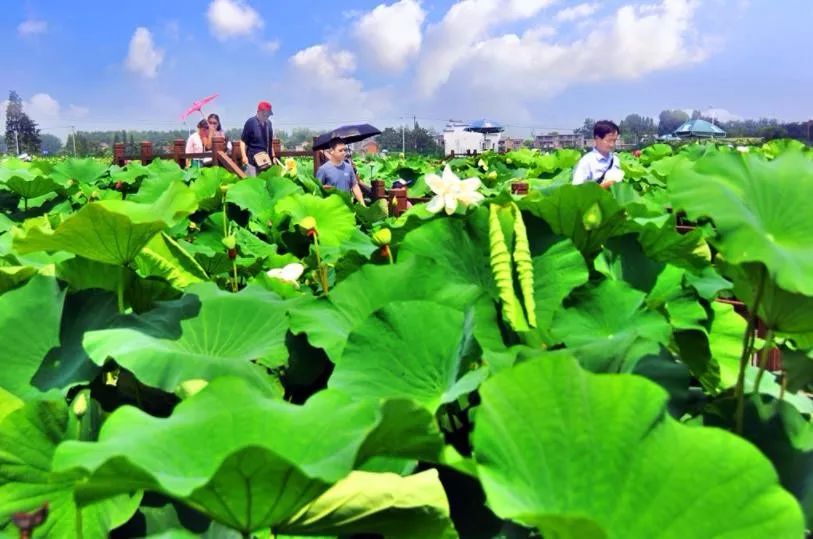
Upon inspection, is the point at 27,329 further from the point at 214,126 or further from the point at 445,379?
the point at 214,126

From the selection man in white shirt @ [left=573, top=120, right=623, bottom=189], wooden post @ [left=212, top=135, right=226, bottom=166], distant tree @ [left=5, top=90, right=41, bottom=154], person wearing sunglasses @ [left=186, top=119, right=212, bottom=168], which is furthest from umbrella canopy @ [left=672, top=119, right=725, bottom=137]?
distant tree @ [left=5, top=90, right=41, bottom=154]

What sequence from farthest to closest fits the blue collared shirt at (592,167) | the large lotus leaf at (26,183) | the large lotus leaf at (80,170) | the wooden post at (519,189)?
the blue collared shirt at (592,167), the large lotus leaf at (80,170), the large lotus leaf at (26,183), the wooden post at (519,189)

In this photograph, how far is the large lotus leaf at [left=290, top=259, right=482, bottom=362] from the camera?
3.01ft

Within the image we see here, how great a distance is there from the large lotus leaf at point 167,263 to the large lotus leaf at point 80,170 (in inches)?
115

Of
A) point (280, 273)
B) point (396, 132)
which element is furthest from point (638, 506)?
point (396, 132)

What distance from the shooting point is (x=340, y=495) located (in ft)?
1.97

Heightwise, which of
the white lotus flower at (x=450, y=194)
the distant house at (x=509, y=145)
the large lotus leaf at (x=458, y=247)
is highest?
the white lotus flower at (x=450, y=194)

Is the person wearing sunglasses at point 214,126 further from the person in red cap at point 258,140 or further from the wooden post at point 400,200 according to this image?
the wooden post at point 400,200

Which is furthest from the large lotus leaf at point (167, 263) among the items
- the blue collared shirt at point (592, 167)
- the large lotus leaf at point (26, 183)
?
the blue collared shirt at point (592, 167)

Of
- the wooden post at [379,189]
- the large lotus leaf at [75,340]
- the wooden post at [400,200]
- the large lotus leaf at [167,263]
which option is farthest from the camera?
the wooden post at [379,189]

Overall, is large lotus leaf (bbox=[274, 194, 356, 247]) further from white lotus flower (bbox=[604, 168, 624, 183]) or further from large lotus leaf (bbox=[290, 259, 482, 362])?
white lotus flower (bbox=[604, 168, 624, 183])

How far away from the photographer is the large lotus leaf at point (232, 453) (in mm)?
493

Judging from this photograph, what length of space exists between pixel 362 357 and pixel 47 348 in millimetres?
425

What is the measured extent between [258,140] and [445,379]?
6.22 meters
